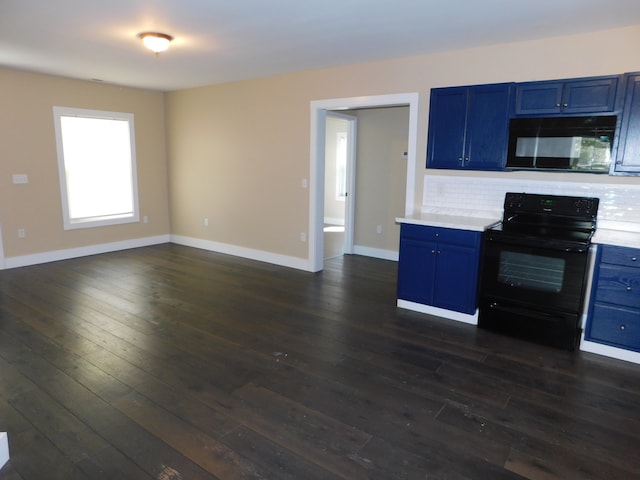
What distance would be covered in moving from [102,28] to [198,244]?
3809mm

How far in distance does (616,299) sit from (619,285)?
0.36 ft

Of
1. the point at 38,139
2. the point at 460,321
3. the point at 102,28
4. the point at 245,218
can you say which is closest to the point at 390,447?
the point at 460,321

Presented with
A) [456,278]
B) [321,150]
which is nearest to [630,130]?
[456,278]

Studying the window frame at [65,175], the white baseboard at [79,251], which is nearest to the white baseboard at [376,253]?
the white baseboard at [79,251]

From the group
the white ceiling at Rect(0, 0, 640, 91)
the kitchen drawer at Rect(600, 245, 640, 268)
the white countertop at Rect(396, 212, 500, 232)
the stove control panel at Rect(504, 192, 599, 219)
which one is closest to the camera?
the white ceiling at Rect(0, 0, 640, 91)

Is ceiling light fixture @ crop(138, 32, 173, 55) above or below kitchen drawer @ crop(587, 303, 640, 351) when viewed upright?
above

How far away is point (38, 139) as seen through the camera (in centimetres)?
539

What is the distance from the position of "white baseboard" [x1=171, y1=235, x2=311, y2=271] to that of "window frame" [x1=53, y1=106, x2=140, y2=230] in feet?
2.81

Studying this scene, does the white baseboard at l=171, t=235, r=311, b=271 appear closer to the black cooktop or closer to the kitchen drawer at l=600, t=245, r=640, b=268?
the black cooktop

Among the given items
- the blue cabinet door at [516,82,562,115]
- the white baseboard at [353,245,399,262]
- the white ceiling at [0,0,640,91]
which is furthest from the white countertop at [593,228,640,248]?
the white baseboard at [353,245,399,262]

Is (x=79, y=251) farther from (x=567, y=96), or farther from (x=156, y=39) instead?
→ (x=567, y=96)

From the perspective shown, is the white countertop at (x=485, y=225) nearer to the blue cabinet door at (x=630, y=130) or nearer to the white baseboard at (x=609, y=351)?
the blue cabinet door at (x=630, y=130)

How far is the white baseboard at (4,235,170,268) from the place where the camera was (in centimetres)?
538

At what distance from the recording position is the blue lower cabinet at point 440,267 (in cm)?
366
